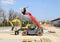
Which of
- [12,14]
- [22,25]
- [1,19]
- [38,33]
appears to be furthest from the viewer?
[12,14]

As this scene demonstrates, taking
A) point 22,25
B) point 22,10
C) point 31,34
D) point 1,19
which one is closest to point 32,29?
point 31,34

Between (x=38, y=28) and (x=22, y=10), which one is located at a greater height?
(x=22, y=10)

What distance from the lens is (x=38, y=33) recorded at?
2767 centimetres

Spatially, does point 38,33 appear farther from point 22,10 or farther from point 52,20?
point 52,20

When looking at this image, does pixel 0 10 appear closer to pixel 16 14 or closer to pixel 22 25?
pixel 16 14

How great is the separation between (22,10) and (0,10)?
5121cm

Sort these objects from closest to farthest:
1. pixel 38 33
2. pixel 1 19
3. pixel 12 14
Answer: pixel 38 33, pixel 1 19, pixel 12 14

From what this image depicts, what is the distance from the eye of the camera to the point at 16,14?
290 feet

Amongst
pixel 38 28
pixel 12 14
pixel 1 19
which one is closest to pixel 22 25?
pixel 38 28

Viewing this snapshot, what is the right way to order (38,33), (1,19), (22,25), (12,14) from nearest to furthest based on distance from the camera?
1. (38,33)
2. (22,25)
3. (1,19)
4. (12,14)

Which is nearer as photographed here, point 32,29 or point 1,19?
point 32,29

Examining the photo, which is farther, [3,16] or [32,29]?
[3,16]

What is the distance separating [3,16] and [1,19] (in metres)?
1.45

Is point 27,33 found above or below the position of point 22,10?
below
